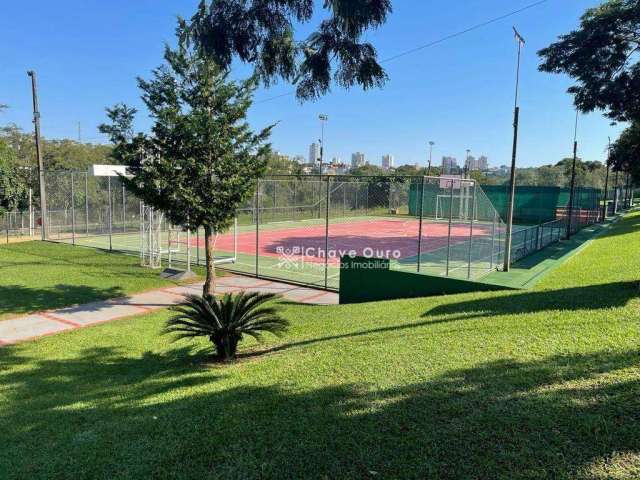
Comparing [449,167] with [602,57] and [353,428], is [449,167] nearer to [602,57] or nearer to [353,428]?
[602,57]

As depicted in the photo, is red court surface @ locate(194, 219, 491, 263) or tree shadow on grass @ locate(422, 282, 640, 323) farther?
red court surface @ locate(194, 219, 491, 263)

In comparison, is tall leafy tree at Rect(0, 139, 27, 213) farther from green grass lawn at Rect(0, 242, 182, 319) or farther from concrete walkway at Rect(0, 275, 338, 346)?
concrete walkway at Rect(0, 275, 338, 346)

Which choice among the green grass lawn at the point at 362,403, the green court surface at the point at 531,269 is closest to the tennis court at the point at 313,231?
the green court surface at the point at 531,269

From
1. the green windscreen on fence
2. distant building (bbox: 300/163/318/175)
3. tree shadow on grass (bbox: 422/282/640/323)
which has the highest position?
distant building (bbox: 300/163/318/175)

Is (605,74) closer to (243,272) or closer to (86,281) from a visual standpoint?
(243,272)

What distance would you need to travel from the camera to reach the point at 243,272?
1445 centimetres

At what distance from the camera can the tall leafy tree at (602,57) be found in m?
16.1

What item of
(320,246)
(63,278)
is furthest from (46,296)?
(320,246)

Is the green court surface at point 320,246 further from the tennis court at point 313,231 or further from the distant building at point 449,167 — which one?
the distant building at point 449,167

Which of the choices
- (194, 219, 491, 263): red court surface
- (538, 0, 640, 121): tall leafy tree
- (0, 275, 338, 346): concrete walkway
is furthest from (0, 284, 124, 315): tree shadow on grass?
(538, 0, 640, 121): tall leafy tree

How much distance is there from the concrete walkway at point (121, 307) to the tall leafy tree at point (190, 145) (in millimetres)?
2425

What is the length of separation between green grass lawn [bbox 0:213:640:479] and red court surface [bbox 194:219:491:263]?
10642 mm

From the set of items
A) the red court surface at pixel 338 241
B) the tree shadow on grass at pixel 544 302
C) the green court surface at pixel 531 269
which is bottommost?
the red court surface at pixel 338 241

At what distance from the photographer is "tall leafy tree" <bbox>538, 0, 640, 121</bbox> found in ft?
52.9
